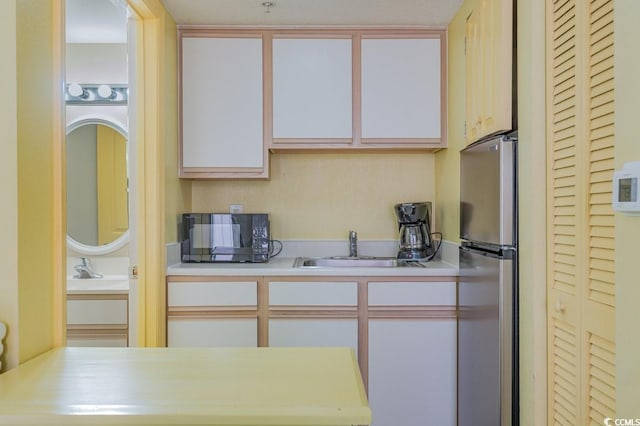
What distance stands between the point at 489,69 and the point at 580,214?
82 cm

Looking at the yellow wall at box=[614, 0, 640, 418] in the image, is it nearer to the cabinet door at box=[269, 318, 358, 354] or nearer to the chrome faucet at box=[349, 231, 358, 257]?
the cabinet door at box=[269, 318, 358, 354]

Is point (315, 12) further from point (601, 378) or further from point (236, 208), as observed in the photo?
point (601, 378)

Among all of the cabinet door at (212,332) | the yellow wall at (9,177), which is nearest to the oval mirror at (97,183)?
the cabinet door at (212,332)

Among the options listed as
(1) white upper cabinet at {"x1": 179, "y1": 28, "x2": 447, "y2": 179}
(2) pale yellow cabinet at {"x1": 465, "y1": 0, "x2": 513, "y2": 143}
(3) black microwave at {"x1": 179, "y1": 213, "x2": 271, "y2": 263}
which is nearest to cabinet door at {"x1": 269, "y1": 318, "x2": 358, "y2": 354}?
(3) black microwave at {"x1": 179, "y1": 213, "x2": 271, "y2": 263}

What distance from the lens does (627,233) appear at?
103cm

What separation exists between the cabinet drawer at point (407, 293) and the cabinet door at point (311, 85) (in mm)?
930

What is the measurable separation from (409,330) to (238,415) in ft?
5.37

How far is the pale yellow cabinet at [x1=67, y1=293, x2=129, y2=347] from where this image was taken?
2.48 m

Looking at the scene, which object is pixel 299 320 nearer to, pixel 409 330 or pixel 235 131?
pixel 409 330

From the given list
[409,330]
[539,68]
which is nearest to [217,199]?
[409,330]

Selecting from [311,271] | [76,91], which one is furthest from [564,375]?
[76,91]

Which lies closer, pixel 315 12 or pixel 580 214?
pixel 580 214

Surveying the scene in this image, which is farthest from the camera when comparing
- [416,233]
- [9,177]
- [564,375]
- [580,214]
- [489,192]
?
[416,233]

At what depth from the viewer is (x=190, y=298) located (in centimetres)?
249
